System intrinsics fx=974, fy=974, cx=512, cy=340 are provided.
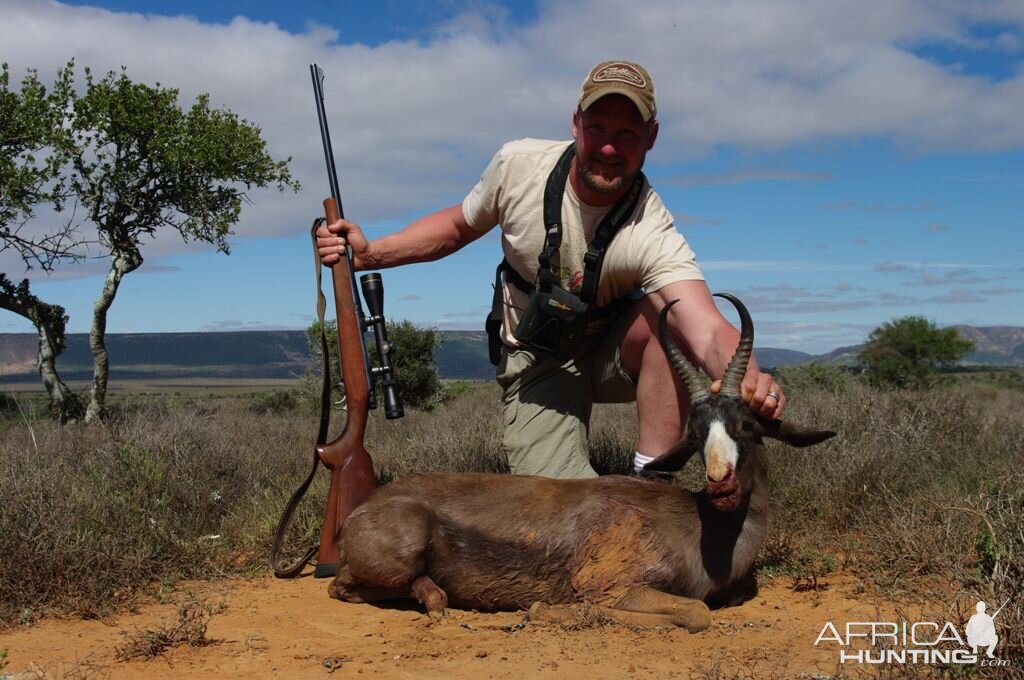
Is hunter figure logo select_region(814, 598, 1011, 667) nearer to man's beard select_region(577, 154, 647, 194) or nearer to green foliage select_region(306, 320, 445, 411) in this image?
man's beard select_region(577, 154, 647, 194)

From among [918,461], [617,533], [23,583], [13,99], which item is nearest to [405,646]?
[617,533]

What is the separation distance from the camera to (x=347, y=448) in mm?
6449

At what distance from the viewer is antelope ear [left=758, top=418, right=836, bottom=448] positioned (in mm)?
5586

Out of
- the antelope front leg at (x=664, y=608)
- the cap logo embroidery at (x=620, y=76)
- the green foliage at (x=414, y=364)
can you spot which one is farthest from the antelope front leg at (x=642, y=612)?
the green foliage at (x=414, y=364)

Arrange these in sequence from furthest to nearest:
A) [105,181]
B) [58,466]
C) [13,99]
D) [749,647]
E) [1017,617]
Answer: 1. [105,181]
2. [13,99]
3. [58,466]
4. [749,647]
5. [1017,617]

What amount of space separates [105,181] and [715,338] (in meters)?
14.3

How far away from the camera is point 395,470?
30.5ft

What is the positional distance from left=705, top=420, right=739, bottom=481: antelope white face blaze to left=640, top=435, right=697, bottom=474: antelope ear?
14.1 inches

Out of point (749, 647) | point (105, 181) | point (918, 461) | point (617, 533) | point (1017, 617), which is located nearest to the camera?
point (1017, 617)

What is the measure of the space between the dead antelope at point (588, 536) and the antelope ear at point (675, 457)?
10 mm

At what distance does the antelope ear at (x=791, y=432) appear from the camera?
5586 mm

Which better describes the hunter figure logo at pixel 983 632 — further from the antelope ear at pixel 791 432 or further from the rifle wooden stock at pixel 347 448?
the rifle wooden stock at pixel 347 448

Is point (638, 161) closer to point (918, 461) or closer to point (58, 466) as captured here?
point (918, 461)

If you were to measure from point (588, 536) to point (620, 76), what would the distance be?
9.59 feet
